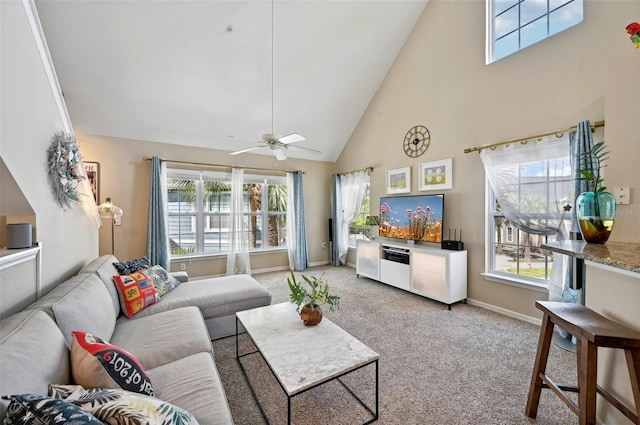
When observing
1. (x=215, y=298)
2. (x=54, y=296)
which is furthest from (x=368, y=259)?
(x=54, y=296)

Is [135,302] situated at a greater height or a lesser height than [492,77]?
lesser

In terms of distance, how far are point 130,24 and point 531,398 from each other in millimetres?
4989

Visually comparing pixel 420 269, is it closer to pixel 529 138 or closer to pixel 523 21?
pixel 529 138

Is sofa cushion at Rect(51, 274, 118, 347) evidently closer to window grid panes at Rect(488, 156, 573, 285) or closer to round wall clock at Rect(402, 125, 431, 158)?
window grid panes at Rect(488, 156, 573, 285)

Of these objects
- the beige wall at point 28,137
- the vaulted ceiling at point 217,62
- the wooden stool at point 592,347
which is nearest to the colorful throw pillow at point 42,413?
the beige wall at point 28,137

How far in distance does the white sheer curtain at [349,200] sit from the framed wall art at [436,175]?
135 centimetres

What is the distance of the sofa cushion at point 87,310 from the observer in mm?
1362

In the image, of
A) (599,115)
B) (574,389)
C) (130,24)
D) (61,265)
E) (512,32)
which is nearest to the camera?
(574,389)

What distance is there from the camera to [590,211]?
1.63m

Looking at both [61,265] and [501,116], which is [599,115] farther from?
[61,265]

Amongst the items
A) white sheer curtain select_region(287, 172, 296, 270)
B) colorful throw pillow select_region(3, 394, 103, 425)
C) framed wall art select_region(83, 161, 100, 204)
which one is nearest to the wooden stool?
colorful throw pillow select_region(3, 394, 103, 425)

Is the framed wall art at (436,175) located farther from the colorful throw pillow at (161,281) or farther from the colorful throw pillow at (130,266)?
the colorful throw pillow at (130,266)

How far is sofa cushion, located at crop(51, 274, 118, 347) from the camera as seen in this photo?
4.47 ft

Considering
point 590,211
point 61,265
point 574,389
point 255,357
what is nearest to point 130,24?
point 61,265
